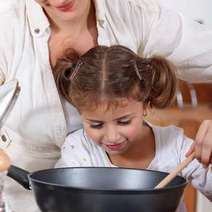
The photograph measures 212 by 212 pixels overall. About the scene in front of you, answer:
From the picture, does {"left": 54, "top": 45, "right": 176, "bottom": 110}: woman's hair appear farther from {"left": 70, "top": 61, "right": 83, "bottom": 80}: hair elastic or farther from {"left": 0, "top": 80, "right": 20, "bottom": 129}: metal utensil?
{"left": 0, "top": 80, "right": 20, "bottom": 129}: metal utensil

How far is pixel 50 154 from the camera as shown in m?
1.16

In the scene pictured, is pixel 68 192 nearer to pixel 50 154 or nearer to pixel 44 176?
pixel 44 176

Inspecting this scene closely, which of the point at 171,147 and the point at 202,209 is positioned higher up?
the point at 171,147

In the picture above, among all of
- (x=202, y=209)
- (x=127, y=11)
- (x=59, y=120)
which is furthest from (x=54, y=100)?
(x=202, y=209)

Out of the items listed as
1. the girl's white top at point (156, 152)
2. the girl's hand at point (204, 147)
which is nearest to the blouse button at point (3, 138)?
the girl's white top at point (156, 152)

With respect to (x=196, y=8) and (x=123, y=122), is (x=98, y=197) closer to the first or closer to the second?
(x=123, y=122)

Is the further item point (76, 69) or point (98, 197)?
point (76, 69)

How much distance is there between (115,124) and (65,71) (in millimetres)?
154

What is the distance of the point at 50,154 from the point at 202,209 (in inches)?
26.2

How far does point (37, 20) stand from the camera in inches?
42.1

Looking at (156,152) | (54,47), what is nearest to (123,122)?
(156,152)

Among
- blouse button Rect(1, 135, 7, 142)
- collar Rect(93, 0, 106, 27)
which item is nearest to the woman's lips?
collar Rect(93, 0, 106, 27)

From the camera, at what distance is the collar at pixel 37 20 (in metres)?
1.07

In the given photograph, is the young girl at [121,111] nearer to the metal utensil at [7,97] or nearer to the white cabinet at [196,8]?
the metal utensil at [7,97]
